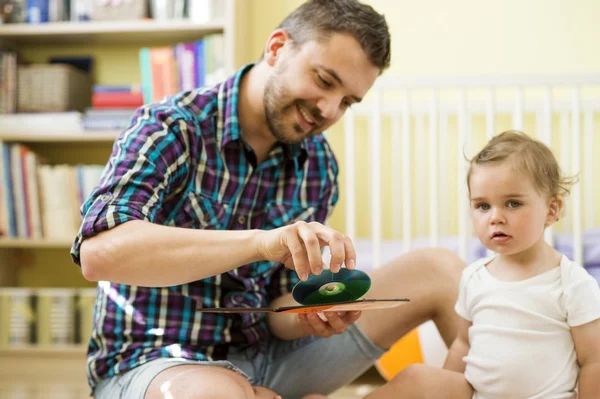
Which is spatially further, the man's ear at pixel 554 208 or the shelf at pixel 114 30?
the shelf at pixel 114 30

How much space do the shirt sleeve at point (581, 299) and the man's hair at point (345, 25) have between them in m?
0.51

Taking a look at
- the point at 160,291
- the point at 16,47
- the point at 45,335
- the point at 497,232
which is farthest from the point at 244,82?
the point at 16,47

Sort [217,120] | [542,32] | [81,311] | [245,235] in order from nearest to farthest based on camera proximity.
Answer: [245,235] < [217,120] < [81,311] < [542,32]

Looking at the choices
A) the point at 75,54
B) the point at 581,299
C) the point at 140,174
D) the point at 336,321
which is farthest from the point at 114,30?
the point at 581,299

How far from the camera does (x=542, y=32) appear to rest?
102 inches

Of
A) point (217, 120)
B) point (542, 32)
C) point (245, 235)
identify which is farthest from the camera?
point (542, 32)

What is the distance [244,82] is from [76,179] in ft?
4.38

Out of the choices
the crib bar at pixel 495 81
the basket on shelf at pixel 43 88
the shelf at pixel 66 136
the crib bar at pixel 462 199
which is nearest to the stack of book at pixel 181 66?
the shelf at pixel 66 136

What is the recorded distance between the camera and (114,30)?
2463 mm

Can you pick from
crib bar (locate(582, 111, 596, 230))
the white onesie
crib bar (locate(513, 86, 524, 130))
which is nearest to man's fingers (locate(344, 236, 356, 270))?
the white onesie

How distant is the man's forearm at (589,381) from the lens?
1.02 metres

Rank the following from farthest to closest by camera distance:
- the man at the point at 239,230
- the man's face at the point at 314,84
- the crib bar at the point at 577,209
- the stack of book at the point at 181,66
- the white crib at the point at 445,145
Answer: the white crib at the point at 445,145, the stack of book at the point at 181,66, the crib bar at the point at 577,209, the man's face at the point at 314,84, the man at the point at 239,230

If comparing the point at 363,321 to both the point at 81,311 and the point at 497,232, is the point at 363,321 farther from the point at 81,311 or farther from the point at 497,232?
the point at 81,311

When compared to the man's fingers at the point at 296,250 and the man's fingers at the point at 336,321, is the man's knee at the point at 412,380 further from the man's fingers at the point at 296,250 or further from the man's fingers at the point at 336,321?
the man's fingers at the point at 296,250
